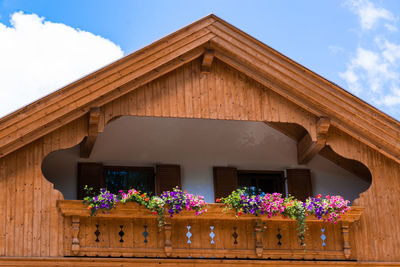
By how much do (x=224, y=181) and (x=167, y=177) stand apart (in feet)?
3.94

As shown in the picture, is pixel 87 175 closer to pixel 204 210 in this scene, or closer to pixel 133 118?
pixel 133 118

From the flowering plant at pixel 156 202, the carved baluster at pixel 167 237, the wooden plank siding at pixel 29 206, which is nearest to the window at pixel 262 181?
the flowering plant at pixel 156 202

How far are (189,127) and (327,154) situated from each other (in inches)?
119

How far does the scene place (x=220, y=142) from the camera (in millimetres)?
18812

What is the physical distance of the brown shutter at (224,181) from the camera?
59.5 feet

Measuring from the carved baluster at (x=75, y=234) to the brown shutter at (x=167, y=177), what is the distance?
256 cm

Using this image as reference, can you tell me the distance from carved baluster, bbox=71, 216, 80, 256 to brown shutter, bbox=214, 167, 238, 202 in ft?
11.6

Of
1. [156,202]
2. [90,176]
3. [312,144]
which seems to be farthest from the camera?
[312,144]

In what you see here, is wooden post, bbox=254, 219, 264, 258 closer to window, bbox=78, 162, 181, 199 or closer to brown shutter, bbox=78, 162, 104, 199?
window, bbox=78, 162, 181, 199

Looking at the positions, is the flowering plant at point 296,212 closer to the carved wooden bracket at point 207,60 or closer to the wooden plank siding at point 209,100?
the wooden plank siding at point 209,100

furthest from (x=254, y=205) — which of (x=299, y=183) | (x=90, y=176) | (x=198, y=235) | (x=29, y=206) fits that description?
(x=29, y=206)

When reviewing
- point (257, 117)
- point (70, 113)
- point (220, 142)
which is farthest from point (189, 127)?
point (70, 113)

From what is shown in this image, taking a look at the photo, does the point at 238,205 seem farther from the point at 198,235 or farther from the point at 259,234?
the point at 198,235

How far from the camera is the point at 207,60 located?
1691cm
